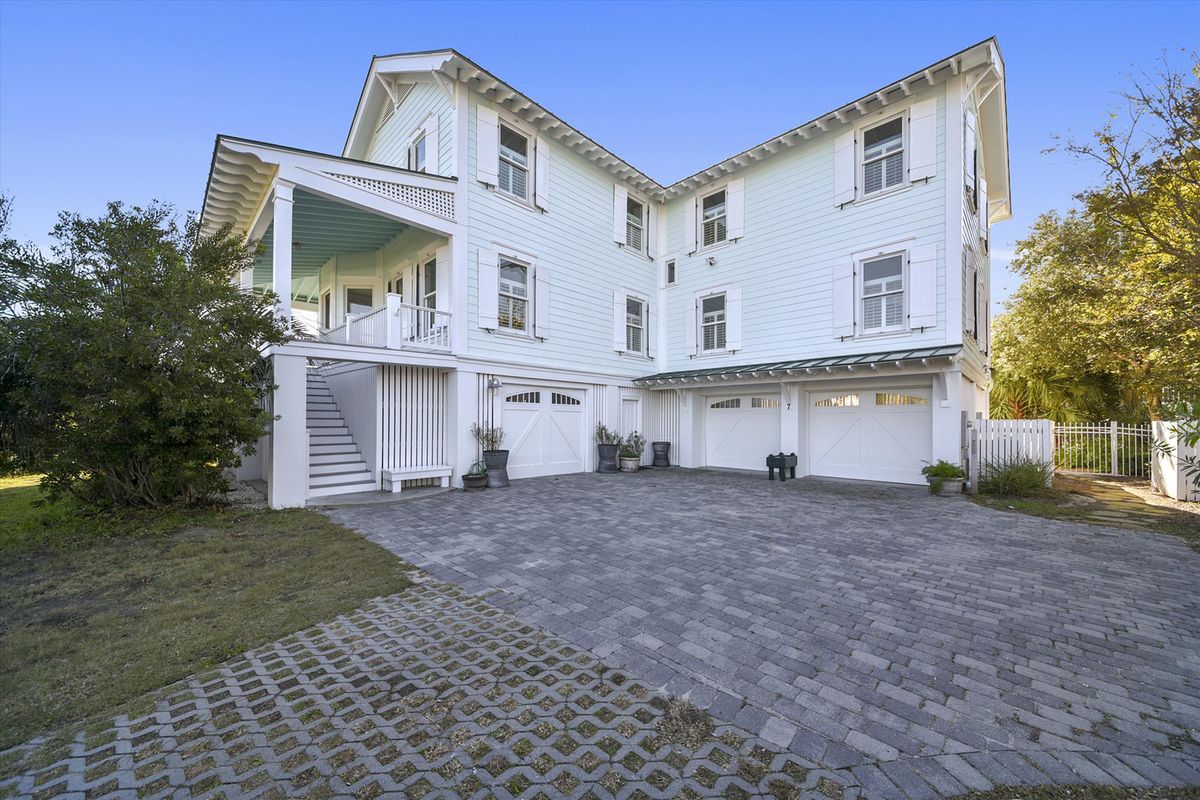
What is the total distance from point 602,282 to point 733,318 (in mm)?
3772

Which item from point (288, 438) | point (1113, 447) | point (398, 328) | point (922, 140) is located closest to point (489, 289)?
point (398, 328)

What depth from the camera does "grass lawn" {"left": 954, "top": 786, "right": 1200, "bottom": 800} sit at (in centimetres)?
194

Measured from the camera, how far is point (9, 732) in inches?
92.3

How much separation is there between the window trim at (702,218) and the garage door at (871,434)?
506 cm

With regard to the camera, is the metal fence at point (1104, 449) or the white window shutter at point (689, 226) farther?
the white window shutter at point (689, 226)

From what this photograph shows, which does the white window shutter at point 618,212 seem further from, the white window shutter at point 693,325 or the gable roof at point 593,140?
the white window shutter at point 693,325

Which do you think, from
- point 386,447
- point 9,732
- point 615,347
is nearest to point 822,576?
point 9,732

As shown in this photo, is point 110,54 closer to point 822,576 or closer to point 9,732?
point 9,732

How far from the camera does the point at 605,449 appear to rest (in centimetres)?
1284

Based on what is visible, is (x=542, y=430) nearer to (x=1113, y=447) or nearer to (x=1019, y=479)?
(x=1019, y=479)

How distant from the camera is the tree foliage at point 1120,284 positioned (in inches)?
320

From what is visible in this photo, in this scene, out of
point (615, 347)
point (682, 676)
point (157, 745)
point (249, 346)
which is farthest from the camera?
point (615, 347)

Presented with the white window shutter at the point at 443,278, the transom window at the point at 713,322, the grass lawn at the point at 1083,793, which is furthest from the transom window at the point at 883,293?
the grass lawn at the point at 1083,793

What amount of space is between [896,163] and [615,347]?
7.85m
